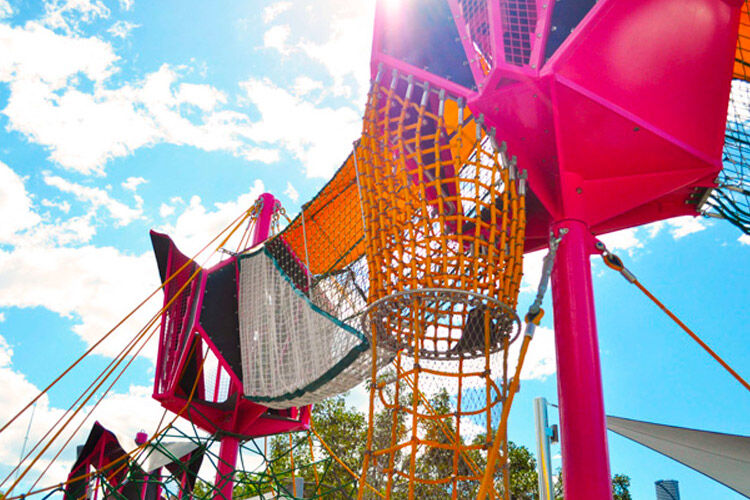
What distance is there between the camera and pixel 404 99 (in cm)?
498

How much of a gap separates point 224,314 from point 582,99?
470cm

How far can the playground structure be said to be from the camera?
3.97 metres

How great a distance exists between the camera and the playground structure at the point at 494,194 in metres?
3.97

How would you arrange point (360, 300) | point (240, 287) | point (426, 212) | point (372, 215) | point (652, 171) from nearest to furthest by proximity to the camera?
point (426, 212), point (372, 215), point (652, 171), point (360, 300), point (240, 287)

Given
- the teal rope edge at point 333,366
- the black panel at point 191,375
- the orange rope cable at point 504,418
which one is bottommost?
the orange rope cable at point 504,418

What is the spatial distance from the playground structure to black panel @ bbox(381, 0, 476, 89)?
1cm

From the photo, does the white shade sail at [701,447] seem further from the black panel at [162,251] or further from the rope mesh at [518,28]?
the black panel at [162,251]

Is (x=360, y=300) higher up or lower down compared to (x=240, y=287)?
lower down

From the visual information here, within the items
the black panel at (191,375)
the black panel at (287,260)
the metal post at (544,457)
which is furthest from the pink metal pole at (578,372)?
the black panel at (191,375)

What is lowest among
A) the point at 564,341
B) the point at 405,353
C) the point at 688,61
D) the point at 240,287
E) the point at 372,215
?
the point at 405,353

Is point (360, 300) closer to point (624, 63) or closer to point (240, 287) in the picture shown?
point (240, 287)

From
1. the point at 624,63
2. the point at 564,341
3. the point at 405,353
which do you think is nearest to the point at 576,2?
the point at 624,63

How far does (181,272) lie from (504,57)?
5166 millimetres

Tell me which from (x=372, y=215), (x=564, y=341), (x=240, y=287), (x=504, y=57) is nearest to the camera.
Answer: (x=372, y=215)
